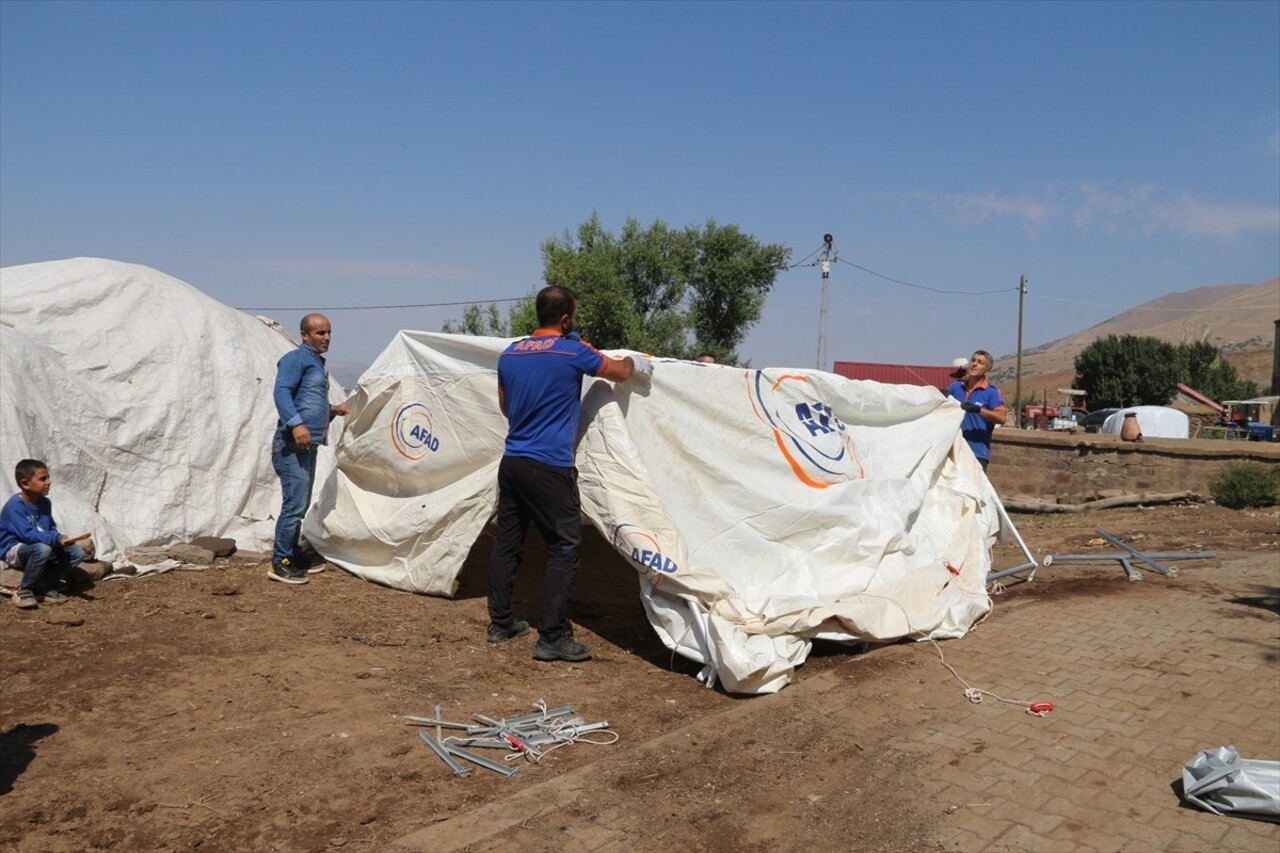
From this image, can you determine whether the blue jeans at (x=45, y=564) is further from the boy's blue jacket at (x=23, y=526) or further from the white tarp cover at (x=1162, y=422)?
the white tarp cover at (x=1162, y=422)

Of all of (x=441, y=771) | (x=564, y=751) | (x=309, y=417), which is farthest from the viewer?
(x=309, y=417)

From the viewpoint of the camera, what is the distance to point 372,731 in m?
3.62

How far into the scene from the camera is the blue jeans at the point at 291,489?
5969mm

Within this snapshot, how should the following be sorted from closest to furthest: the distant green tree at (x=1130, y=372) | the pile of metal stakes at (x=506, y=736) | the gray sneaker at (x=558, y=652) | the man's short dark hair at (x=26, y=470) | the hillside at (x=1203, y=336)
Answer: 1. the pile of metal stakes at (x=506, y=736)
2. the gray sneaker at (x=558, y=652)
3. the man's short dark hair at (x=26, y=470)
4. the distant green tree at (x=1130, y=372)
5. the hillside at (x=1203, y=336)

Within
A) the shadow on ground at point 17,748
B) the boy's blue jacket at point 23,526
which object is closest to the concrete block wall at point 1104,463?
the boy's blue jacket at point 23,526

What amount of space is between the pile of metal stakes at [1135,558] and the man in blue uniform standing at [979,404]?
47.9 inches

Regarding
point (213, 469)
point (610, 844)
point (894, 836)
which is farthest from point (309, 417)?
point (894, 836)

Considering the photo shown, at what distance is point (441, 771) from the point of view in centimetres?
331

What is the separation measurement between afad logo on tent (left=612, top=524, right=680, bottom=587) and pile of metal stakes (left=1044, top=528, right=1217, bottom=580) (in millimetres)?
4377

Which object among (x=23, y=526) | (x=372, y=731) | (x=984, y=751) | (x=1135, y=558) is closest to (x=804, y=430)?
(x=984, y=751)

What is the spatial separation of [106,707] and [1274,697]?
5222mm

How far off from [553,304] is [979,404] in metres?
3.72

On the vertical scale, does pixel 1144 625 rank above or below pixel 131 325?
below

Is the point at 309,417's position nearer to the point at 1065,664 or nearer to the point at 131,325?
the point at 131,325
